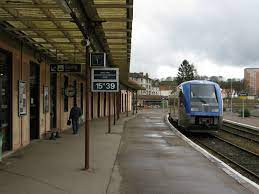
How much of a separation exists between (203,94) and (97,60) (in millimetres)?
13023

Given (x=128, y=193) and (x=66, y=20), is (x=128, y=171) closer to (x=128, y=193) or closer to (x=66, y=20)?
(x=128, y=193)

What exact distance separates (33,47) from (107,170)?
20.7 feet

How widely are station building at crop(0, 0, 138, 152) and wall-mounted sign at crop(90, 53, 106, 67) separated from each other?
342 millimetres

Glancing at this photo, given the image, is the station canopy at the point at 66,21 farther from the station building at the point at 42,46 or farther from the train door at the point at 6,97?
the train door at the point at 6,97

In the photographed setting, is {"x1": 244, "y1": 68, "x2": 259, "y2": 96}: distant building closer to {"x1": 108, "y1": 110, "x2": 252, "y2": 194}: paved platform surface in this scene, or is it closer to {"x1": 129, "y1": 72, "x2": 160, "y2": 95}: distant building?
{"x1": 129, "y1": 72, "x2": 160, "y2": 95}: distant building

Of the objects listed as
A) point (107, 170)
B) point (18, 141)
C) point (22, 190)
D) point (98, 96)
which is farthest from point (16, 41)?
point (98, 96)

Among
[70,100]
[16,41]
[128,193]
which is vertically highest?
[16,41]

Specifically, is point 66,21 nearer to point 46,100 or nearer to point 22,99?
point 22,99

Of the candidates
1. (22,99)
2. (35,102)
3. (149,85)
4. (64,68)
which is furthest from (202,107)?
(149,85)

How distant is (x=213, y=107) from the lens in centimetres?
2198

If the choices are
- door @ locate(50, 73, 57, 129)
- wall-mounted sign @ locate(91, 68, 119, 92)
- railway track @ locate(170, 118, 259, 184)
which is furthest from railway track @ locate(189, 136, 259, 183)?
door @ locate(50, 73, 57, 129)

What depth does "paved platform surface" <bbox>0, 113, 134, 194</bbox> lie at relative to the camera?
7664mm

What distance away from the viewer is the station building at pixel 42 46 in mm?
9347

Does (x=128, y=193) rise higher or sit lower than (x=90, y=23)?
lower
